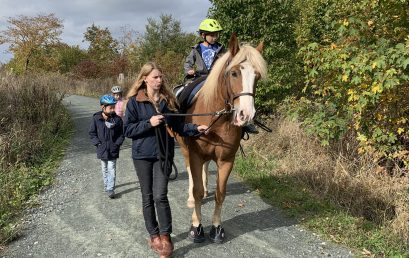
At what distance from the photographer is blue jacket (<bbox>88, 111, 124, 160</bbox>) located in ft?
19.6

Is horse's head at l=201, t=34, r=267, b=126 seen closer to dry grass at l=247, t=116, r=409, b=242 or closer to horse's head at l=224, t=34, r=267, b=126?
horse's head at l=224, t=34, r=267, b=126

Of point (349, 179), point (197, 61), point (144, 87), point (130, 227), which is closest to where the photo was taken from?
point (144, 87)

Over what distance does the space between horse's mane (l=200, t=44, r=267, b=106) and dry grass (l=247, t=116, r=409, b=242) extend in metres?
2.84

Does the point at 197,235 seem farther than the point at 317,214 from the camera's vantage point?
No

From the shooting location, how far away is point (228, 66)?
3787mm

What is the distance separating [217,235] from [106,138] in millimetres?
2697

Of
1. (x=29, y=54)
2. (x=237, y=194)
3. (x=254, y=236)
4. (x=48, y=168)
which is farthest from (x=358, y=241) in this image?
(x=29, y=54)

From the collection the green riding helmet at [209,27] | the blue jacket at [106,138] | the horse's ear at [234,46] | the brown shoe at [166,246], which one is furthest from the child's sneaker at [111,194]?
the horse's ear at [234,46]

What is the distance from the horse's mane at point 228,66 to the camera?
364cm

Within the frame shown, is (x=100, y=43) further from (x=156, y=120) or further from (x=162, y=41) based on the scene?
(x=156, y=120)

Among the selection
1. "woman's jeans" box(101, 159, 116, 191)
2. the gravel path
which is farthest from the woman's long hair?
"woman's jeans" box(101, 159, 116, 191)

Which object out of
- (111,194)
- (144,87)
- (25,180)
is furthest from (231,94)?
(25,180)

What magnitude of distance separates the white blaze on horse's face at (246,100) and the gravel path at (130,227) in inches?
66.5

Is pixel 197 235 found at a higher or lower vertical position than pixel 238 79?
lower
